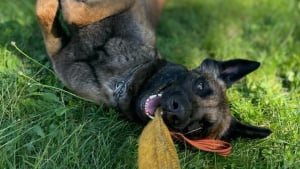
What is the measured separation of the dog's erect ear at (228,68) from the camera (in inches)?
189

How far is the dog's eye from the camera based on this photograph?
14.8 ft

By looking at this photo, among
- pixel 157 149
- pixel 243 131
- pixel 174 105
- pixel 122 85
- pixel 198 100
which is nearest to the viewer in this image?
pixel 157 149

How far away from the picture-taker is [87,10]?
4766 mm

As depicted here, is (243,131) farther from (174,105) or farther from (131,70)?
(131,70)

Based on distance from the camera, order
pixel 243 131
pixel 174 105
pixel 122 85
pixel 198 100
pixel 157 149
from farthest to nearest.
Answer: pixel 122 85 → pixel 243 131 → pixel 198 100 → pixel 174 105 → pixel 157 149

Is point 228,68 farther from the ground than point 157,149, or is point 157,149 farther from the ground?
point 228,68

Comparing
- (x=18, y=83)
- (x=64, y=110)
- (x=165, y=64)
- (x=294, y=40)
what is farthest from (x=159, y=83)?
(x=294, y=40)

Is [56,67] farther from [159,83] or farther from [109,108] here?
[159,83]

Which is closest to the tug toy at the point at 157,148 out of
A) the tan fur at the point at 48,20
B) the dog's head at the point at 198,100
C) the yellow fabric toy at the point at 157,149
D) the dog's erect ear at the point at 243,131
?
the yellow fabric toy at the point at 157,149

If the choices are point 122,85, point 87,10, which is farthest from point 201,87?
point 87,10

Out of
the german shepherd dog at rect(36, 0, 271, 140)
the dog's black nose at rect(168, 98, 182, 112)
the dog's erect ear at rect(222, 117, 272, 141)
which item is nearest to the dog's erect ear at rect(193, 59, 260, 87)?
the german shepherd dog at rect(36, 0, 271, 140)

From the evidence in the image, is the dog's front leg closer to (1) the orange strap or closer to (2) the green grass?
(2) the green grass

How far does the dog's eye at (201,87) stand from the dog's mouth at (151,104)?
0.91 feet

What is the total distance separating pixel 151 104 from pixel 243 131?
781mm
